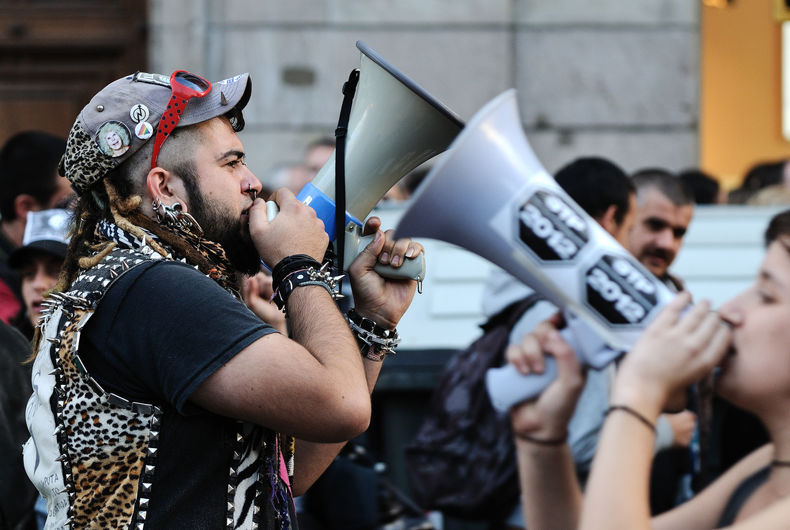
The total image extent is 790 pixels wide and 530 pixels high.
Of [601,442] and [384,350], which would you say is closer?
[601,442]

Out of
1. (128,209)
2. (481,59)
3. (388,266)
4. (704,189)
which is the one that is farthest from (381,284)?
(481,59)

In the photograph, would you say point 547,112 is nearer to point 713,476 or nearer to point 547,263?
point 713,476

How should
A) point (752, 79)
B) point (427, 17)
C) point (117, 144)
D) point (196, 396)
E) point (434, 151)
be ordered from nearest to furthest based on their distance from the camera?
point (196, 396) → point (117, 144) → point (434, 151) → point (427, 17) → point (752, 79)

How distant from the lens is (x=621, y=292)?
182 centimetres

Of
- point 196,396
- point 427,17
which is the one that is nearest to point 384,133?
point 196,396

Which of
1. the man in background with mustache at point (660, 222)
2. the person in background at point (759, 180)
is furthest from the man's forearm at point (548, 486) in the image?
the person in background at point (759, 180)

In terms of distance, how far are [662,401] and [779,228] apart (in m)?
0.50

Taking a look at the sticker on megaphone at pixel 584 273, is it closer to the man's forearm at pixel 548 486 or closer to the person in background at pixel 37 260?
the man's forearm at pixel 548 486

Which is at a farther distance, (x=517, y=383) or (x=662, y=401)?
(x=517, y=383)

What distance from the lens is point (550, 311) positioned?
3.71 metres

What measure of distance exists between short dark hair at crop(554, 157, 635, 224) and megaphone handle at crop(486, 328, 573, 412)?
7.07 feet

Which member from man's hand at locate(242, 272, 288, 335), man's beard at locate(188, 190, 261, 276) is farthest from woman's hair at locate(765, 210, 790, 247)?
man's hand at locate(242, 272, 288, 335)

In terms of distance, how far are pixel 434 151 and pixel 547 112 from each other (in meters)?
5.04

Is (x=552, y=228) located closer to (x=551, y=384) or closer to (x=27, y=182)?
(x=551, y=384)
